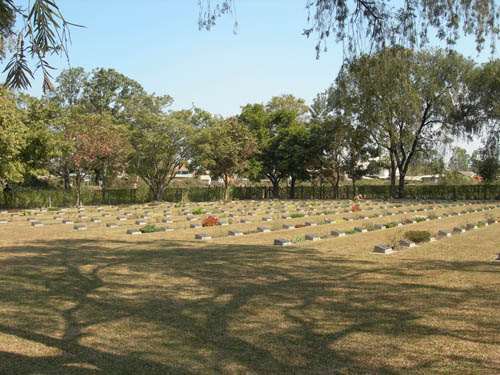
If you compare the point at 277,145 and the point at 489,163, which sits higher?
the point at 277,145

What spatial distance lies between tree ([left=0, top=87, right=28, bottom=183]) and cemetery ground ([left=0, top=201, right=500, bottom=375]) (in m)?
14.6

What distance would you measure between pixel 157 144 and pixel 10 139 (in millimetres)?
11369

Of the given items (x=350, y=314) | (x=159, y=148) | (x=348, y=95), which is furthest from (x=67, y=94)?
(x=350, y=314)

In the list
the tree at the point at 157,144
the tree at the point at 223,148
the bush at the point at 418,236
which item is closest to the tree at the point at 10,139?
the tree at the point at 157,144

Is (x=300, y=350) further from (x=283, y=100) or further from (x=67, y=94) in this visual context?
(x=283, y=100)

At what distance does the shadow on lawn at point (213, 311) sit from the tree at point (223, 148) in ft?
83.2

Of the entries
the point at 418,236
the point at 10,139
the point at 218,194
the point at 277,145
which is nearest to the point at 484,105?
the point at 277,145

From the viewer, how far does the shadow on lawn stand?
3.57 metres

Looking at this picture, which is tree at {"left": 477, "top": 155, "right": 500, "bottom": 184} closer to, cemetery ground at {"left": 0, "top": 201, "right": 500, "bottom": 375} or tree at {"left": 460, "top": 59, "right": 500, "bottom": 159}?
tree at {"left": 460, "top": 59, "right": 500, "bottom": 159}

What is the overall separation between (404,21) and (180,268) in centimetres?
588

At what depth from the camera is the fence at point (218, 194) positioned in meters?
29.5

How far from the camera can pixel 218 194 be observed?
4031 centimetres

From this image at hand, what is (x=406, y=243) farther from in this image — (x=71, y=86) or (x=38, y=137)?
(x=71, y=86)

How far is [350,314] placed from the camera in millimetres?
4781
